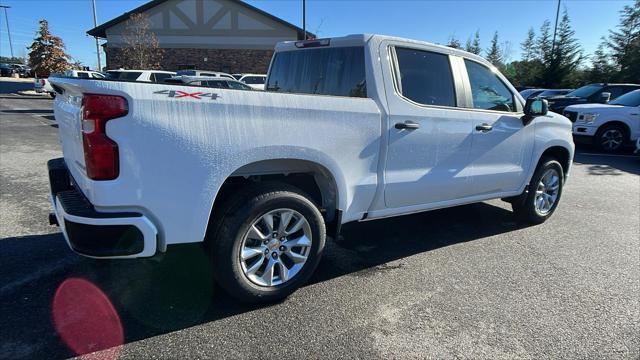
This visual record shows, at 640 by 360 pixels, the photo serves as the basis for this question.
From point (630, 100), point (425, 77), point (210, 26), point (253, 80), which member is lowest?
point (630, 100)

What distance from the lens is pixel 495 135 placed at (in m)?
4.52

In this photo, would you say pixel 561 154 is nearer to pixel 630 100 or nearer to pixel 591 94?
pixel 630 100

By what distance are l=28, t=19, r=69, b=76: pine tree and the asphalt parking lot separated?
35706mm

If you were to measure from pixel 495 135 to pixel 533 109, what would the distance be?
642 millimetres

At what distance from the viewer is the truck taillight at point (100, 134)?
2.44 metres

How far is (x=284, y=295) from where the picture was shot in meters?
3.28

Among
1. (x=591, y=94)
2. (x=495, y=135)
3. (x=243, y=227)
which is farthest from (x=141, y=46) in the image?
(x=243, y=227)

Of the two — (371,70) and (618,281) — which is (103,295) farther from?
(618,281)

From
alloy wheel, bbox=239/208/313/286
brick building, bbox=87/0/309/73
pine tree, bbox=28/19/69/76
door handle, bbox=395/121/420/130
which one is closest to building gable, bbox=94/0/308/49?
brick building, bbox=87/0/309/73

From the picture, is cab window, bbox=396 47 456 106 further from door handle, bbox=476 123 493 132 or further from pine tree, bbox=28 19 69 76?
pine tree, bbox=28 19 69 76

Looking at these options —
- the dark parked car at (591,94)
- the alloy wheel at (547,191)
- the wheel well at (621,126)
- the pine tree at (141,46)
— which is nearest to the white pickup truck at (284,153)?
the alloy wheel at (547,191)

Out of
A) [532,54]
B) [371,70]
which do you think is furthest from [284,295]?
[532,54]

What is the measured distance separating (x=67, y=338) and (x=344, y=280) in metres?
2.03

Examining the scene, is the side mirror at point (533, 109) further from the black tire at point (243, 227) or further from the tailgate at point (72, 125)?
the tailgate at point (72, 125)
